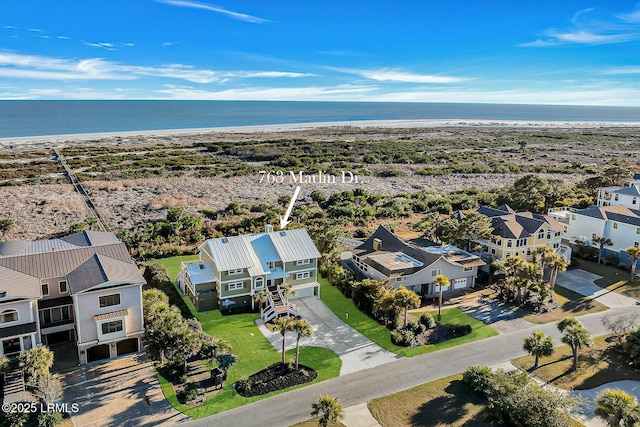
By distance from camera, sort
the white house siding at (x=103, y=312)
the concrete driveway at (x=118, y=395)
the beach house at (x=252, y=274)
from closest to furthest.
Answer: the concrete driveway at (x=118, y=395)
the white house siding at (x=103, y=312)
the beach house at (x=252, y=274)

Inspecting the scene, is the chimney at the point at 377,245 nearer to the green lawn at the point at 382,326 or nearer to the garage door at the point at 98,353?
the green lawn at the point at 382,326

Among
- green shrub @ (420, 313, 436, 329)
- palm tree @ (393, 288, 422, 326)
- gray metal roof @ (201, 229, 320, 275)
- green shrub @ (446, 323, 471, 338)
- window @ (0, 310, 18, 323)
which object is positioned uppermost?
gray metal roof @ (201, 229, 320, 275)

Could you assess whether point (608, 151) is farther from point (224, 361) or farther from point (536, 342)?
point (224, 361)

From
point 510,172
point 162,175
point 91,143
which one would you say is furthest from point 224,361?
point 91,143

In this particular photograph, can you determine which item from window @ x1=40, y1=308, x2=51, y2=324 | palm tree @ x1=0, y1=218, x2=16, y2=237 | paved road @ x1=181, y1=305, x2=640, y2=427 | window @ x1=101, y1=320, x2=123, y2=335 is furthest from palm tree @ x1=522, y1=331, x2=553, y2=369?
palm tree @ x1=0, y1=218, x2=16, y2=237

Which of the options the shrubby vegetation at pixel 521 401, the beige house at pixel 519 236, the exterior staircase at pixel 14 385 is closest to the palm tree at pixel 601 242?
the beige house at pixel 519 236

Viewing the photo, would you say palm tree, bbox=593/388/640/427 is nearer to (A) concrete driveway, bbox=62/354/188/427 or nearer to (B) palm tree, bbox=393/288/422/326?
(B) palm tree, bbox=393/288/422/326
